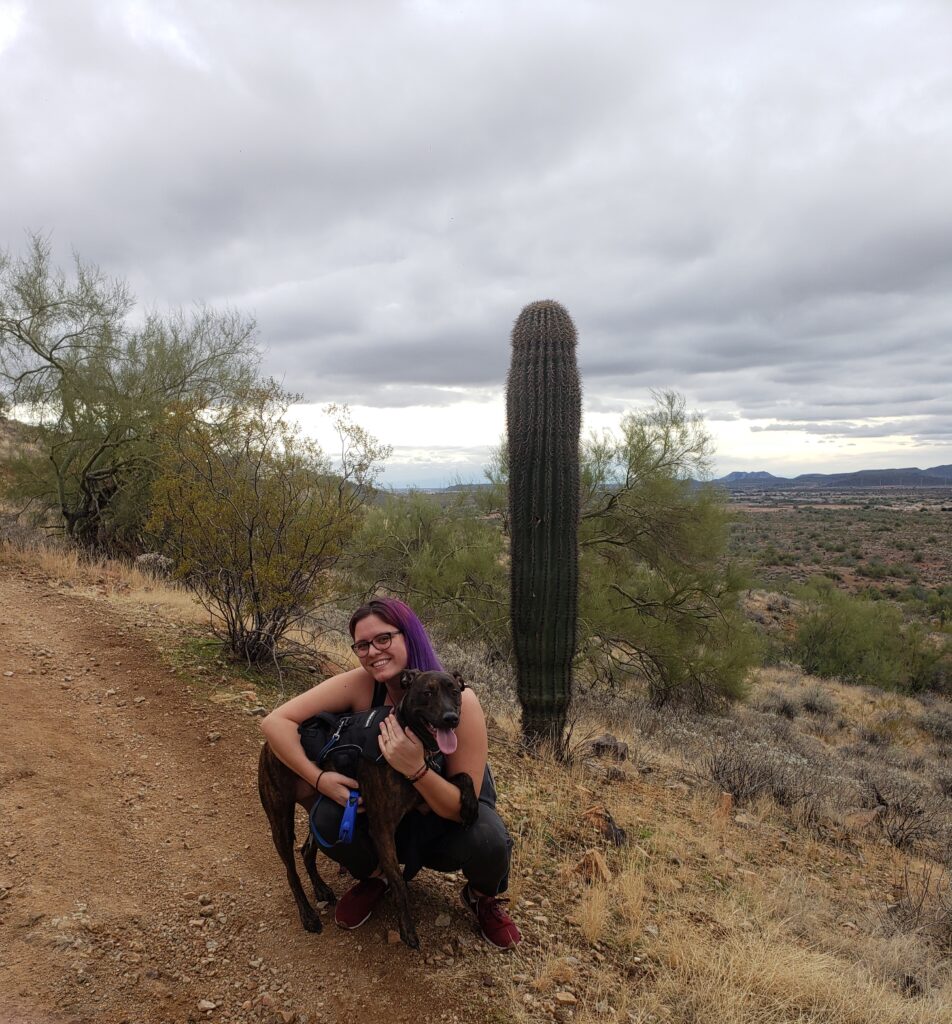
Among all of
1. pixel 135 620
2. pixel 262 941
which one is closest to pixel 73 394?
pixel 135 620

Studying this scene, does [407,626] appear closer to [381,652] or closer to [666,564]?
[381,652]

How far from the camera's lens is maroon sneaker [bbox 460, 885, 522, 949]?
10.2 ft

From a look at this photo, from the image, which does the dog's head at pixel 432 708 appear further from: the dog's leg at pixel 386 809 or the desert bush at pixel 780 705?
the desert bush at pixel 780 705

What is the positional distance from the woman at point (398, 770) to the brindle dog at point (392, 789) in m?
0.05

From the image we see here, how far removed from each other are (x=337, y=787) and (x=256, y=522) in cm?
392

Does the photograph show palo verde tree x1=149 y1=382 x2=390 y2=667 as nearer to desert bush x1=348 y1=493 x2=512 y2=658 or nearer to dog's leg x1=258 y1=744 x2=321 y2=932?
dog's leg x1=258 y1=744 x2=321 y2=932

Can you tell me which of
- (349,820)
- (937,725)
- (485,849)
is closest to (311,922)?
(349,820)

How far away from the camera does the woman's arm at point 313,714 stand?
2.78 meters

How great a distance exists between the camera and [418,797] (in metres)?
2.78

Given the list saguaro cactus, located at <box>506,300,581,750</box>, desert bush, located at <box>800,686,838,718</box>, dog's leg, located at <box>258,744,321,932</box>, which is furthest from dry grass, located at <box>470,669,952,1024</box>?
desert bush, located at <box>800,686,838,718</box>

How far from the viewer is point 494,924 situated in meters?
3.10

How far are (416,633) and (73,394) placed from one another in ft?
37.0

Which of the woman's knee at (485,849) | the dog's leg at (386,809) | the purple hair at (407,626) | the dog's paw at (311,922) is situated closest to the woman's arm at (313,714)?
the dog's leg at (386,809)

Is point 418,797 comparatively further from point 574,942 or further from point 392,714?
point 574,942
